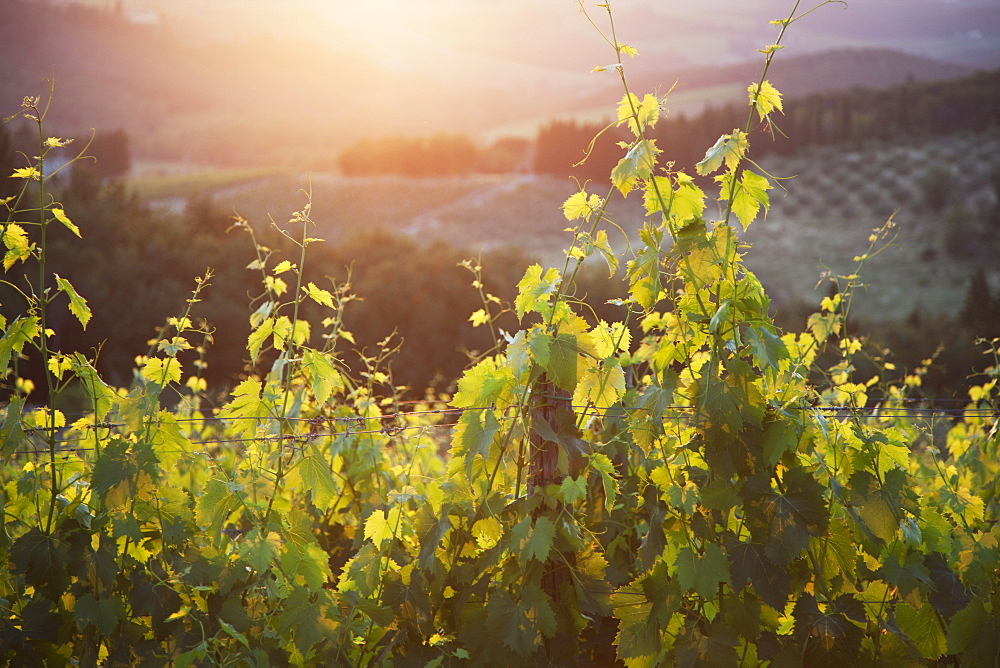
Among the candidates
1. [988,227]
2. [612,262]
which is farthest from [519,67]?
[612,262]

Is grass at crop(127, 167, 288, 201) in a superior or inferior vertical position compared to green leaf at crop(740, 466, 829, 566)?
inferior

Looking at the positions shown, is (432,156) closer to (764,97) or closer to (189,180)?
(189,180)

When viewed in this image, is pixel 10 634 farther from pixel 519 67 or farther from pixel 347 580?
pixel 519 67

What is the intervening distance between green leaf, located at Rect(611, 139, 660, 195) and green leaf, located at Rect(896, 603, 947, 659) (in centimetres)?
149

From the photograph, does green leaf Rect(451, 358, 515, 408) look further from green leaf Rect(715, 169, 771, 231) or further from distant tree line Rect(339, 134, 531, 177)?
distant tree line Rect(339, 134, 531, 177)

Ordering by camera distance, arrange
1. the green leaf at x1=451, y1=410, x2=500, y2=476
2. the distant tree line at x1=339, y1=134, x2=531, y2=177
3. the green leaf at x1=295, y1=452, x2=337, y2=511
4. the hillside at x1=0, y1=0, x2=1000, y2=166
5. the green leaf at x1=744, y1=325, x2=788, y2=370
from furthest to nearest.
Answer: the distant tree line at x1=339, y1=134, x2=531, y2=177, the hillside at x1=0, y1=0, x2=1000, y2=166, the green leaf at x1=295, y1=452, x2=337, y2=511, the green leaf at x1=451, y1=410, x2=500, y2=476, the green leaf at x1=744, y1=325, x2=788, y2=370

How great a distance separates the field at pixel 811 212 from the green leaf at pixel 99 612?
23.7 meters

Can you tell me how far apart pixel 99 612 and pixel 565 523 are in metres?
1.32

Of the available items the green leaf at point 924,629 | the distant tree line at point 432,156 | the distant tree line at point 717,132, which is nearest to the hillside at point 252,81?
the distant tree line at point 432,156

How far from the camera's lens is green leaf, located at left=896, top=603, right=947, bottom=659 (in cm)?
223

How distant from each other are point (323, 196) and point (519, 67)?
25.1m

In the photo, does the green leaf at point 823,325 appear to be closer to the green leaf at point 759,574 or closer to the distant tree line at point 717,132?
the green leaf at point 759,574

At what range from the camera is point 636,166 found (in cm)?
190

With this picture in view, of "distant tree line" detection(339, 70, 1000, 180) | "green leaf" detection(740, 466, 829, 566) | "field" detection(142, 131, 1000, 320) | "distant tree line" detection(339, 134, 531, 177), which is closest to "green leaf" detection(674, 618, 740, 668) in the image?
"green leaf" detection(740, 466, 829, 566)
